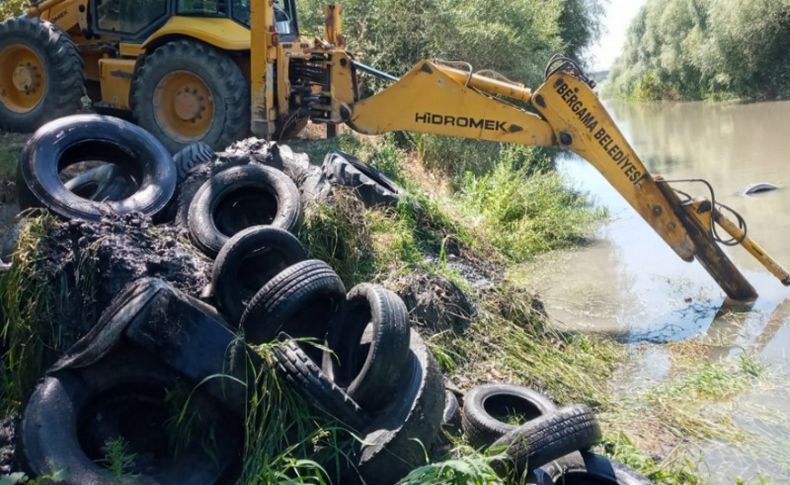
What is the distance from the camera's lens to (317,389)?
4.42m

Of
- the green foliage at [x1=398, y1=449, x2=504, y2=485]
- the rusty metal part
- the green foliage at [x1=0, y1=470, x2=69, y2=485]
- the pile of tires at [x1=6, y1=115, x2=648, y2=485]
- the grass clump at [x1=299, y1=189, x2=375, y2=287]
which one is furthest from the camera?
the rusty metal part

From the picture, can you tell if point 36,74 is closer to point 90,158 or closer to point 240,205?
point 90,158

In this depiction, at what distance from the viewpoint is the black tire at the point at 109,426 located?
410cm

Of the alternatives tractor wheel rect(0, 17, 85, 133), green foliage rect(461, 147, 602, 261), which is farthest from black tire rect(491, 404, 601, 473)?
tractor wheel rect(0, 17, 85, 133)

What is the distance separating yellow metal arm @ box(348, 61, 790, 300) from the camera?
324 inches

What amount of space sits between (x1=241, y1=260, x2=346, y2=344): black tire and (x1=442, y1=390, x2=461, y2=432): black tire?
97 centimetres

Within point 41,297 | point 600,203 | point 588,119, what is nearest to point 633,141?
point 600,203

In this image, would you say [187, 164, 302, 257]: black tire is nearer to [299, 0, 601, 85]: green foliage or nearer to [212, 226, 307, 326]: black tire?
[212, 226, 307, 326]: black tire

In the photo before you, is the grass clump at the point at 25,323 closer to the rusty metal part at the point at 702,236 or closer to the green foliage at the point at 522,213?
the rusty metal part at the point at 702,236

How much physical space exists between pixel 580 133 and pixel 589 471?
14.8 feet

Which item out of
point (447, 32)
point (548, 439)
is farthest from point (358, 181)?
point (447, 32)

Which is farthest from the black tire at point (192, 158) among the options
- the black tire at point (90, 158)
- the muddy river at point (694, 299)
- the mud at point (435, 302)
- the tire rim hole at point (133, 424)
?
the muddy river at point (694, 299)

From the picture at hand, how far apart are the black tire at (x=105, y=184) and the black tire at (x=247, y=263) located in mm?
1539

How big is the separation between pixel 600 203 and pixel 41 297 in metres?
11.6
